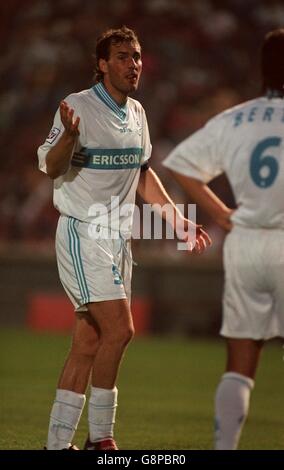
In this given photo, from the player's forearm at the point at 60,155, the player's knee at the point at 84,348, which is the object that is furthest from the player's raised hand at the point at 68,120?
the player's knee at the point at 84,348

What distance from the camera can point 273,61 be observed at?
238 inches

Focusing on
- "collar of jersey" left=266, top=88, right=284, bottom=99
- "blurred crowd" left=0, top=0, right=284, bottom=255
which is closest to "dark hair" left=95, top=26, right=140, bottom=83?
"collar of jersey" left=266, top=88, right=284, bottom=99

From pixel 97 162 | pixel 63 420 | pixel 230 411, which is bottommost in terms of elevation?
pixel 63 420

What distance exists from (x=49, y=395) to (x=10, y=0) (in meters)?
12.0

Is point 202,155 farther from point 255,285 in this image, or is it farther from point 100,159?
point 100,159

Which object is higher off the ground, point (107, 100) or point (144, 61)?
point (144, 61)

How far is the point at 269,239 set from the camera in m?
6.04

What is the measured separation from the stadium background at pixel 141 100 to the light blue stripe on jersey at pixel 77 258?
12429mm

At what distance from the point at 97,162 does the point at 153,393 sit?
4.97 m

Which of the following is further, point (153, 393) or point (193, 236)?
point (153, 393)

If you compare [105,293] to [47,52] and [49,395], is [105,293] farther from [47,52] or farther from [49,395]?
[47,52]

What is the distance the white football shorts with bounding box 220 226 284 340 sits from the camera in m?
6.00

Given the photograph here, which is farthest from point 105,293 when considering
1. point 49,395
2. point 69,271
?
point 49,395

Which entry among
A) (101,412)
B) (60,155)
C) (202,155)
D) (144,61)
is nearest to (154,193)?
(60,155)
